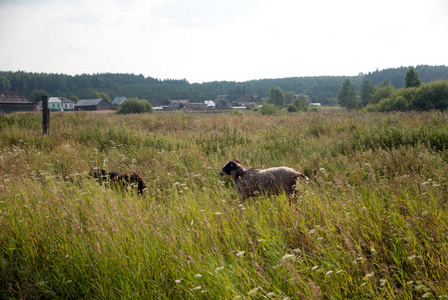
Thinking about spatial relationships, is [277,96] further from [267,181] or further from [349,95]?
[267,181]

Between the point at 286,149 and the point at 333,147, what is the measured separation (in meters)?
1.48

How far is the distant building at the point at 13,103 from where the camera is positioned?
53375 mm

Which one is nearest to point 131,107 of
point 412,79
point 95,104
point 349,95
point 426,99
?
point 426,99

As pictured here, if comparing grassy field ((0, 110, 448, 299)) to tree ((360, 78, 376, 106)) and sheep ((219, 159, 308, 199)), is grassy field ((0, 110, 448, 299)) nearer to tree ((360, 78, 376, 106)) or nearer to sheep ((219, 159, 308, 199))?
sheep ((219, 159, 308, 199))

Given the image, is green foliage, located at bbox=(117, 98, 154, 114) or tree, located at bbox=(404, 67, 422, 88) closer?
tree, located at bbox=(404, 67, 422, 88)

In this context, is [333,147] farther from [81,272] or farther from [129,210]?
[81,272]

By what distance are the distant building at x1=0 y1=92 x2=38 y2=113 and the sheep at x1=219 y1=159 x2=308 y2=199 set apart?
61788mm

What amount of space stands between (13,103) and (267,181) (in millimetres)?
65199

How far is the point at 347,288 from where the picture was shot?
2314 millimetres

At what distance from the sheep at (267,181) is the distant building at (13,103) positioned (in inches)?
2433

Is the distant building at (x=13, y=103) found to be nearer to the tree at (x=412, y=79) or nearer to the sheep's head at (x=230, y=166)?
the sheep's head at (x=230, y=166)

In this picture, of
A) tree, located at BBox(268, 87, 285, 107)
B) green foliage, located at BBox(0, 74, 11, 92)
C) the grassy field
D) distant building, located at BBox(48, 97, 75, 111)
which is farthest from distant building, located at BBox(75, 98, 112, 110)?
the grassy field

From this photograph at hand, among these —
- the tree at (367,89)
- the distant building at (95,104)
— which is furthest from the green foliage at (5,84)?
the tree at (367,89)

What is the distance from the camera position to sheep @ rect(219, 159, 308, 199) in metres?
5.06
